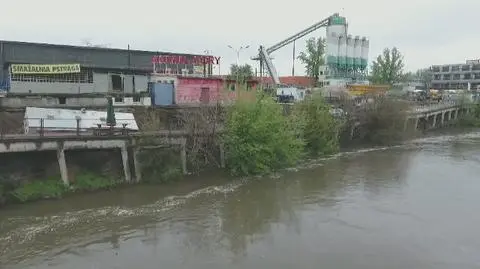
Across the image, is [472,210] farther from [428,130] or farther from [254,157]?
[428,130]

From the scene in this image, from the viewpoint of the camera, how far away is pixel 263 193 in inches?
1305

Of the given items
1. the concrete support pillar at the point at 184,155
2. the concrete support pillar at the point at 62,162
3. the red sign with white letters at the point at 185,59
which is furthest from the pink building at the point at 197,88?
the concrete support pillar at the point at 62,162

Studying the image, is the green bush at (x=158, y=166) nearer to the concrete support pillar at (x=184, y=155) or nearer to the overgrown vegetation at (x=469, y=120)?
the concrete support pillar at (x=184, y=155)

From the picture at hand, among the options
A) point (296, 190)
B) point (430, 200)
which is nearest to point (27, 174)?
point (296, 190)

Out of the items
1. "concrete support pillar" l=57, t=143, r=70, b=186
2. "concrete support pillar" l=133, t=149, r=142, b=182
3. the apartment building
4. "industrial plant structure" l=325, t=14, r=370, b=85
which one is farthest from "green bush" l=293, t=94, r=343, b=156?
the apartment building

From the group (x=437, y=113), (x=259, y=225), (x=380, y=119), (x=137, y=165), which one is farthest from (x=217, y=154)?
(x=437, y=113)

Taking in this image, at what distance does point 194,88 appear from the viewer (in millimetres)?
53906

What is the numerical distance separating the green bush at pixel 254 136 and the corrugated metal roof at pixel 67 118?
7.25 m

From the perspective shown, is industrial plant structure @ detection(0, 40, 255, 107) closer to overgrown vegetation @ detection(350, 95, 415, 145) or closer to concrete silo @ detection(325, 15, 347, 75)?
overgrown vegetation @ detection(350, 95, 415, 145)

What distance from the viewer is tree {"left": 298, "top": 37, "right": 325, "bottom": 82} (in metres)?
107

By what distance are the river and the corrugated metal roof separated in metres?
5.80

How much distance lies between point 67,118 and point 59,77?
15.3 meters

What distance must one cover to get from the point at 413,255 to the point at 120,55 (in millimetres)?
45880

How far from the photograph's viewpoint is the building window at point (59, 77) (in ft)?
156
